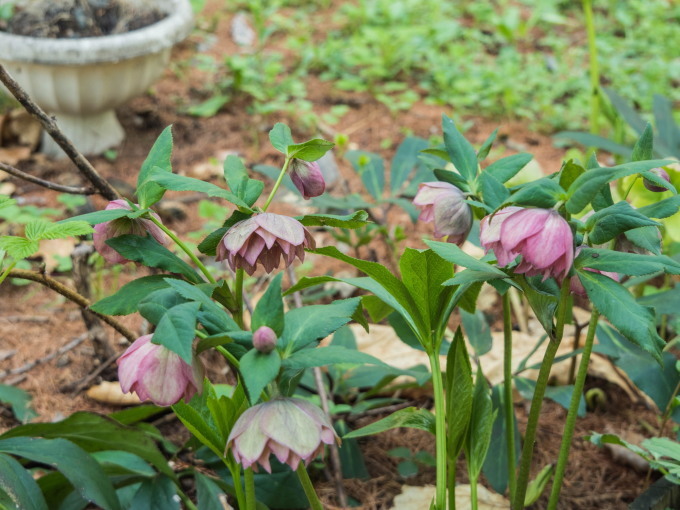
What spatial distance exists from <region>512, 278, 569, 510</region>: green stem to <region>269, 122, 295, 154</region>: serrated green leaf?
35 cm

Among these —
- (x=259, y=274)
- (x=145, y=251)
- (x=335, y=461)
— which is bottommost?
(x=259, y=274)

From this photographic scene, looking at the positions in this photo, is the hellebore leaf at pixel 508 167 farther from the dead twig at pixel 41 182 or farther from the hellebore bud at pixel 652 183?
the dead twig at pixel 41 182

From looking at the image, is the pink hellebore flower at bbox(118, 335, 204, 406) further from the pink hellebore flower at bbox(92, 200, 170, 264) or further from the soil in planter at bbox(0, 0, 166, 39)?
the soil in planter at bbox(0, 0, 166, 39)

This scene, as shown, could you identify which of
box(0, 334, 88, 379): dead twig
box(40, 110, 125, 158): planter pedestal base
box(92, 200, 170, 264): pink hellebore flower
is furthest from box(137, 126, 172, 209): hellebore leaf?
box(40, 110, 125, 158): planter pedestal base

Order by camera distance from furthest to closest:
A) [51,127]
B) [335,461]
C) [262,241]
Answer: [335,461] → [51,127] → [262,241]

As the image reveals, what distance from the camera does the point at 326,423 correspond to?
0.77m

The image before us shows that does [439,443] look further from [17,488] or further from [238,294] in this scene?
A: [17,488]

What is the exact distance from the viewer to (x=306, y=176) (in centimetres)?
92

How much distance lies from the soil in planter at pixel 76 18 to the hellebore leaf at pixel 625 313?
7.23ft

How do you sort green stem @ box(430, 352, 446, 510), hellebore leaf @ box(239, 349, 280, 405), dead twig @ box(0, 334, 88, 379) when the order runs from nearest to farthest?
1. hellebore leaf @ box(239, 349, 280, 405)
2. green stem @ box(430, 352, 446, 510)
3. dead twig @ box(0, 334, 88, 379)

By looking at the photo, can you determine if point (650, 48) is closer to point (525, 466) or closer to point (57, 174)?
point (57, 174)

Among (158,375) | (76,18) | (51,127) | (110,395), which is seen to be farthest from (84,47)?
(158,375)

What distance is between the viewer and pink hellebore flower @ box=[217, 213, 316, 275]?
823 mm

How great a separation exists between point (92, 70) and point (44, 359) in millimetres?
1156
